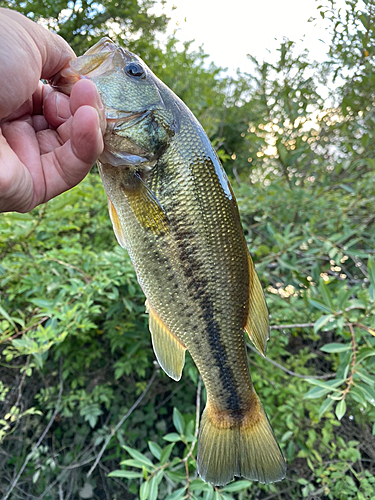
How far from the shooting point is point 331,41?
6.73 ft

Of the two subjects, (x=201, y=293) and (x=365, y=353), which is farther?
(x=365, y=353)

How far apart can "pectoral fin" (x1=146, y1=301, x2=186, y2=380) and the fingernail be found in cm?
71

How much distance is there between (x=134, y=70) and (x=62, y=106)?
27 cm

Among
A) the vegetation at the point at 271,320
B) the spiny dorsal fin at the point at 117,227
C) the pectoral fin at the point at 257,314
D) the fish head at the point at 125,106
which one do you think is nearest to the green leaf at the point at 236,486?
the vegetation at the point at 271,320

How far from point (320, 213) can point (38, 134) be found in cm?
194

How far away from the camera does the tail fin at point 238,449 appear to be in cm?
104

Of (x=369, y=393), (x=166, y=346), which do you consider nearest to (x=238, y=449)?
(x=166, y=346)

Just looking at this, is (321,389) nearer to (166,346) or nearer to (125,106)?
(166,346)

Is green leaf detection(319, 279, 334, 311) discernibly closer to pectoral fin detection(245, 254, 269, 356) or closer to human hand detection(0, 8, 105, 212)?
pectoral fin detection(245, 254, 269, 356)

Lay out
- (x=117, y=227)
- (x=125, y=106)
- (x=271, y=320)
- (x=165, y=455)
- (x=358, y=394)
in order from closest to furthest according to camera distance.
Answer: (x=125, y=106)
(x=117, y=227)
(x=358, y=394)
(x=165, y=455)
(x=271, y=320)

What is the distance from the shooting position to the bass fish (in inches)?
37.6

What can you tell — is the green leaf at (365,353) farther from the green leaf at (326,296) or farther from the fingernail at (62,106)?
the fingernail at (62,106)

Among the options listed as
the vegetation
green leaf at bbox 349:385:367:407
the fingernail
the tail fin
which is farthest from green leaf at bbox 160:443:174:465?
the fingernail

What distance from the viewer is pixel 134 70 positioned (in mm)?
975
